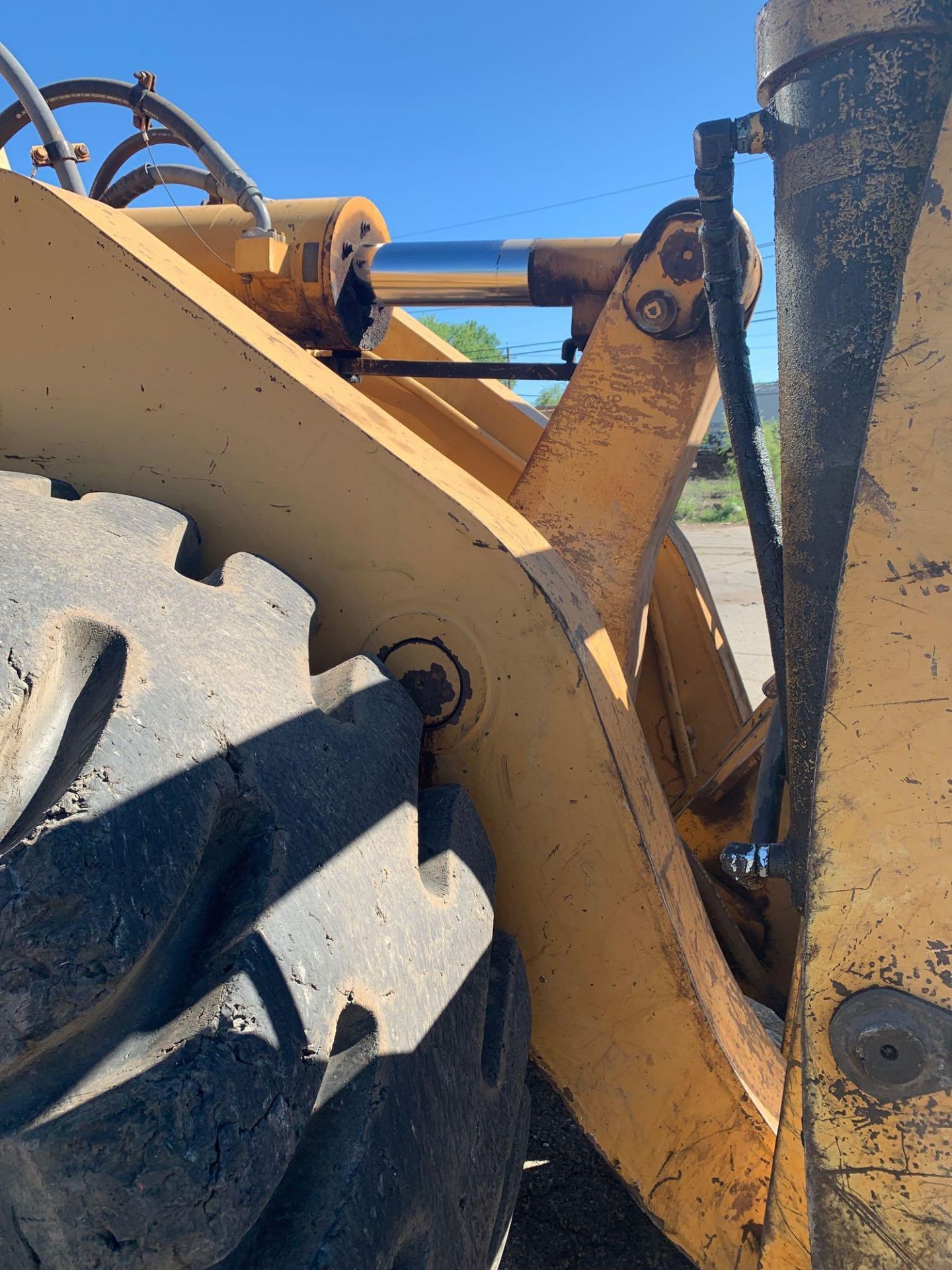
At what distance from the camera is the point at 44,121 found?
2.04m

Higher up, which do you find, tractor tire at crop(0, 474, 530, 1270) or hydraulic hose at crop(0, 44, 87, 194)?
hydraulic hose at crop(0, 44, 87, 194)

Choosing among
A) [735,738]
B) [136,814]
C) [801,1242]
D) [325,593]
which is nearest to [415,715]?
[325,593]

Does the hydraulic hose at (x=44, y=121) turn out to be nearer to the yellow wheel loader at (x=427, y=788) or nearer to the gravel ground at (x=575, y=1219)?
the yellow wheel loader at (x=427, y=788)

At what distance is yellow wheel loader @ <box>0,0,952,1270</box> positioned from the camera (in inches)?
27.9

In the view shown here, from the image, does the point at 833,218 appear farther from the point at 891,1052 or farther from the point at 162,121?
the point at 162,121

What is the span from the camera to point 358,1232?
756mm

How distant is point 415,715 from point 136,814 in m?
0.50

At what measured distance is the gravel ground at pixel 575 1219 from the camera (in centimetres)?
158

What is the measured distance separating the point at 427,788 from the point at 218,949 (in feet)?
1.64

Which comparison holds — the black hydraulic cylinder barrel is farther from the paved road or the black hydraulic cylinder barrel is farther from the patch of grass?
the patch of grass

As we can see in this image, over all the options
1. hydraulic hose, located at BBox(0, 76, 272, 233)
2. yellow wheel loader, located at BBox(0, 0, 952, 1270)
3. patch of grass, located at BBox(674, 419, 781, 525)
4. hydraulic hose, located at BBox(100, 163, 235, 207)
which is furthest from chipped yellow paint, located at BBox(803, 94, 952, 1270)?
patch of grass, located at BBox(674, 419, 781, 525)

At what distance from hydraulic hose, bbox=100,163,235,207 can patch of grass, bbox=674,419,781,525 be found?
17.1 meters

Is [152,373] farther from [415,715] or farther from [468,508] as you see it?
[415,715]

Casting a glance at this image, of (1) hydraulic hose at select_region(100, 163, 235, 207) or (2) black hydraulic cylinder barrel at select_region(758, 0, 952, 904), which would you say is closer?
(2) black hydraulic cylinder barrel at select_region(758, 0, 952, 904)
